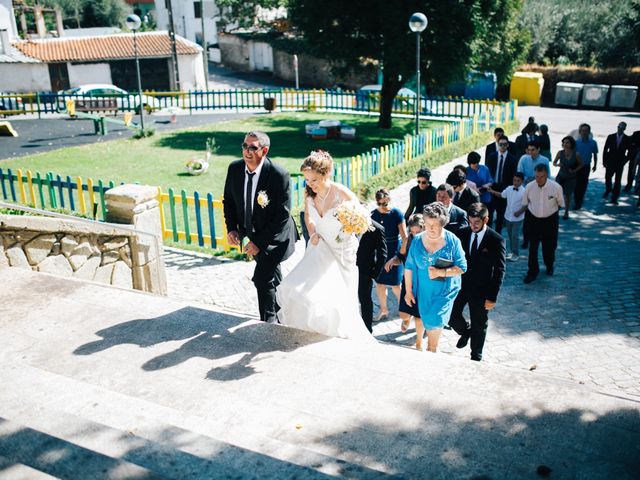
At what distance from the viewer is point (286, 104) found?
31.1 metres

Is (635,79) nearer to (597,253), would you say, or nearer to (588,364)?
(597,253)

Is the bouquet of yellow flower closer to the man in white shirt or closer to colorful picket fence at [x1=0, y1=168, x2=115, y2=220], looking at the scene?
the man in white shirt

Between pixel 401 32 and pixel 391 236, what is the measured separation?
48.1ft

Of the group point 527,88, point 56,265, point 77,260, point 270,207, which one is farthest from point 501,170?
point 527,88

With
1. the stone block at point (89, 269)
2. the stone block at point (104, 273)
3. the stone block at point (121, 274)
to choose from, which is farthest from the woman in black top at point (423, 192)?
the stone block at point (89, 269)

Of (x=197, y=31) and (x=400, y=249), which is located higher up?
(x=197, y=31)

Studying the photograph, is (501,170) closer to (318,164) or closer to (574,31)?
(318,164)

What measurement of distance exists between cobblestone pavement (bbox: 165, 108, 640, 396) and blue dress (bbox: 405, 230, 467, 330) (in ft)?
3.75

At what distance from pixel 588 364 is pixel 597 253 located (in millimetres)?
4169

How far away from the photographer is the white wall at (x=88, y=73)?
42281mm

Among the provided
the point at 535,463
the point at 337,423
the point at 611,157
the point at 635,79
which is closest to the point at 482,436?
the point at 535,463

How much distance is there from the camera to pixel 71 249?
764 cm

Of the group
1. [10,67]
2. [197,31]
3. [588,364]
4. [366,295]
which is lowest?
[588,364]

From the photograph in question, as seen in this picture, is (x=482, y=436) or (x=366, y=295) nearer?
(x=482, y=436)
